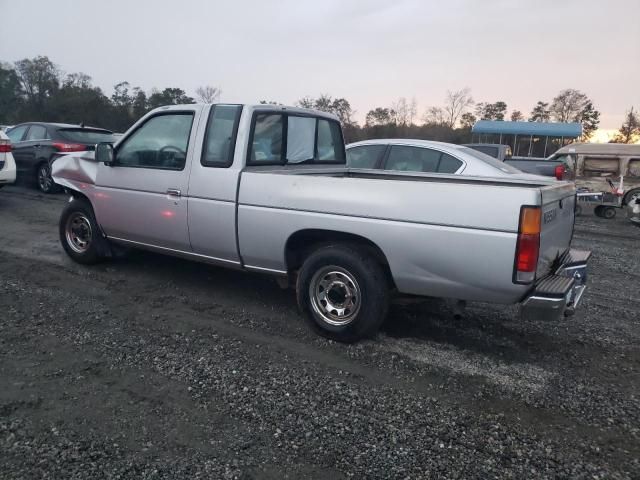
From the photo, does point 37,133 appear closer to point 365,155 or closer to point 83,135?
point 83,135

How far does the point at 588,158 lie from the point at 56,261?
13.5 metres

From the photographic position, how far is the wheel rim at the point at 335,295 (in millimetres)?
4055

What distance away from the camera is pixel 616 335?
14.8 feet

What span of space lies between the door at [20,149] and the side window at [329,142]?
9145 millimetres

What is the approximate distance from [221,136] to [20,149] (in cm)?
953

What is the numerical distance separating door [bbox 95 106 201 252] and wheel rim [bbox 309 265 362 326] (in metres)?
1.50

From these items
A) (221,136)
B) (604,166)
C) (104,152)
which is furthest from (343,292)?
(604,166)

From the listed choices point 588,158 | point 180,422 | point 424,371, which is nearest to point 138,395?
point 180,422

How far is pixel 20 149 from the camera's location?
1182 centimetres

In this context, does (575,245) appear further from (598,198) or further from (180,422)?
(180,422)

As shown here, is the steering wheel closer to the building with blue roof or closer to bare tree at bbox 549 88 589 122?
the building with blue roof

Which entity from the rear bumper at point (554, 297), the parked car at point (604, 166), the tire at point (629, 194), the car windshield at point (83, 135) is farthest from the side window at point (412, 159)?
the tire at point (629, 194)

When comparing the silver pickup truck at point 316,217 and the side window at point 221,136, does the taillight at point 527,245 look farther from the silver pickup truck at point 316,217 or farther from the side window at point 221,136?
the side window at point 221,136

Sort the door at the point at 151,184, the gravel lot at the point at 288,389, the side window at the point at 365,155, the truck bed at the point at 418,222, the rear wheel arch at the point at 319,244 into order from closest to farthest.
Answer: the gravel lot at the point at 288,389, the truck bed at the point at 418,222, the rear wheel arch at the point at 319,244, the door at the point at 151,184, the side window at the point at 365,155
